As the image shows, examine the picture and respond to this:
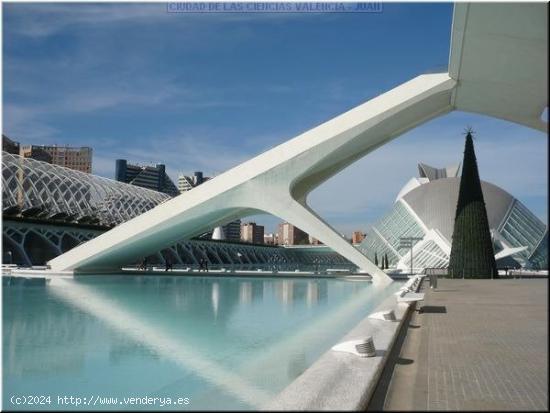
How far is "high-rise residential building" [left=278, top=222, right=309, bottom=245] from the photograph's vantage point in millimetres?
113169

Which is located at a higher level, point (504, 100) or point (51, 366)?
point (504, 100)

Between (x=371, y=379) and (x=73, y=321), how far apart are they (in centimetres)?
512

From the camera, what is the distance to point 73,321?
7668mm

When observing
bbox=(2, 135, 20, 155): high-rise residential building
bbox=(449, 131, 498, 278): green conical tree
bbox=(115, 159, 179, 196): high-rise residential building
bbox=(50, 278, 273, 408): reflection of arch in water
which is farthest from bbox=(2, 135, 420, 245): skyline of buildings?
bbox=(50, 278, 273, 408): reflection of arch in water

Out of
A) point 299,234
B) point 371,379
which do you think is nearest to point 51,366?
point 371,379

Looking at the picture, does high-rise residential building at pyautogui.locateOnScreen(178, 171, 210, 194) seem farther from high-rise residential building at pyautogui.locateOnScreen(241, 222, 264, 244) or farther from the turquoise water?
the turquoise water

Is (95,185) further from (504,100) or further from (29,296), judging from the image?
(504,100)

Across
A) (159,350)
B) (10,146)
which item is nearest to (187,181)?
(10,146)

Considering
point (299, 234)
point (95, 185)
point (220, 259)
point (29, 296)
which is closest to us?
point (29, 296)

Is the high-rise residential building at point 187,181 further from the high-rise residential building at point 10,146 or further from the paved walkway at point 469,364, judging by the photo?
the paved walkway at point 469,364

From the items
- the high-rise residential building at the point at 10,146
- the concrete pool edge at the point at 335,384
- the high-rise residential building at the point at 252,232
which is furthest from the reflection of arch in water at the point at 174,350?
the high-rise residential building at the point at 252,232

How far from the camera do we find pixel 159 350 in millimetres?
5703

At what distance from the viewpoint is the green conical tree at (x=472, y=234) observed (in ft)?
72.0

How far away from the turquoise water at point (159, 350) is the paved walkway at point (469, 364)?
883 millimetres
